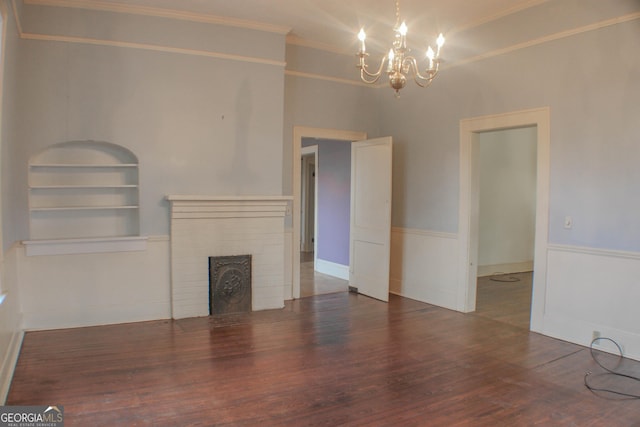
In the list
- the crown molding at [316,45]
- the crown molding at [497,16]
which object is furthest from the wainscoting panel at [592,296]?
the crown molding at [316,45]

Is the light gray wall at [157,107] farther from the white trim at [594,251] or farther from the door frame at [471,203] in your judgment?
Result: the white trim at [594,251]

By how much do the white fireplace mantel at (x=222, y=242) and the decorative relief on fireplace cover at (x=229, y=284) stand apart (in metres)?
0.06

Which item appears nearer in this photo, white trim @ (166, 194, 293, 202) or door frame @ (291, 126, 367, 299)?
white trim @ (166, 194, 293, 202)

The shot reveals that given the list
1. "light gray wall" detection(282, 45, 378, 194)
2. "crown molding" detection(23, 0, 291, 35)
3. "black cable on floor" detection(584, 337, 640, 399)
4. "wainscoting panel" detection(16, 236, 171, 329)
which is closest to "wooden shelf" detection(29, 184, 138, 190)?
"wainscoting panel" detection(16, 236, 171, 329)

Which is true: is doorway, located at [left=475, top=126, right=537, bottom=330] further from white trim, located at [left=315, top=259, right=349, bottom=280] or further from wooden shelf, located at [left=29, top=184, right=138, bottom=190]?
wooden shelf, located at [left=29, top=184, right=138, bottom=190]

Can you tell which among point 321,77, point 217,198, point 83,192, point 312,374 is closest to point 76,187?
point 83,192

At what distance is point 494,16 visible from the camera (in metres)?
4.66

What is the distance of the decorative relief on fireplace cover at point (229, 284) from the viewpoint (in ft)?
16.1

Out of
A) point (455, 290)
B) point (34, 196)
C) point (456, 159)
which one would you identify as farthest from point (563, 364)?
point (34, 196)

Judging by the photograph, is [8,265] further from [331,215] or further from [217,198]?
[331,215]

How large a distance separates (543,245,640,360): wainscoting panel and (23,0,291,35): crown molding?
3843 mm

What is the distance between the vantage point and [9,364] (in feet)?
10.5

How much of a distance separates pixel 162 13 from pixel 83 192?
79.2 inches

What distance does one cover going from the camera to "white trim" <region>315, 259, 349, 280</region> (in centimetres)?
711
